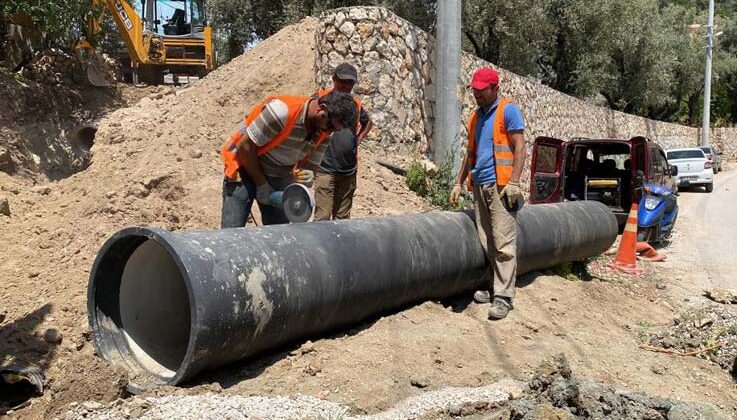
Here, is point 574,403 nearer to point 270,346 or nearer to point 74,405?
point 270,346

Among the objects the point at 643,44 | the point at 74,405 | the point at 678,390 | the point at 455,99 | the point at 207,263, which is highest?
the point at 643,44

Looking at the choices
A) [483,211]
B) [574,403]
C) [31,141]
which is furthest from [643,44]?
[574,403]

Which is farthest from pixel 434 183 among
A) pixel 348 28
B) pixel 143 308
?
pixel 143 308

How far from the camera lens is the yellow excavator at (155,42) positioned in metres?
16.1

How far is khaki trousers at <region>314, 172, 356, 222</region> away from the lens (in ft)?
19.7

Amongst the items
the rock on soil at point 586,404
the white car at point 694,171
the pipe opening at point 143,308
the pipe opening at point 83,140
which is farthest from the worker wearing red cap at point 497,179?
the white car at point 694,171

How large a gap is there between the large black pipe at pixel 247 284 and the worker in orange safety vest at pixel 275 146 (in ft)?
1.92

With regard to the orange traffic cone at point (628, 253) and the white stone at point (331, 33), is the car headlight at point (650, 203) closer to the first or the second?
the orange traffic cone at point (628, 253)

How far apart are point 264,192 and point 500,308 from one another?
6.71 ft

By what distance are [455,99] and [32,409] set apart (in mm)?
7546

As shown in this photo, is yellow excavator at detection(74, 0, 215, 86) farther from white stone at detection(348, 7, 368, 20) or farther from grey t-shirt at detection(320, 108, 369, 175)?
grey t-shirt at detection(320, 108, 369, 175)

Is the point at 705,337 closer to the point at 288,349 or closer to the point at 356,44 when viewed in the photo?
the point at 288,349

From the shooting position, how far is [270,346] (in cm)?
374

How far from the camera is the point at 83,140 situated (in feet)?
50.1
